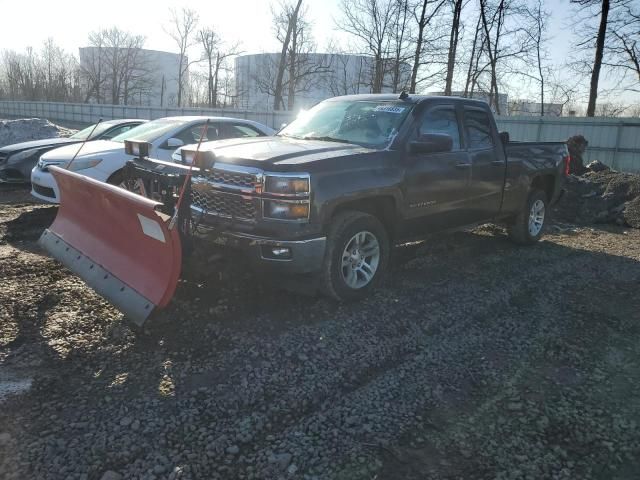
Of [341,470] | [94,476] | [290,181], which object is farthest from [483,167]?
[94,476]

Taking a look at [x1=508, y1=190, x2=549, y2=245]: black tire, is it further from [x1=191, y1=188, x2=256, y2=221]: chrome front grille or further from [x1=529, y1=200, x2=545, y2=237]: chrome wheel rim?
[x1=191, y1=188, x2=256, y2=221]: chrome front grille

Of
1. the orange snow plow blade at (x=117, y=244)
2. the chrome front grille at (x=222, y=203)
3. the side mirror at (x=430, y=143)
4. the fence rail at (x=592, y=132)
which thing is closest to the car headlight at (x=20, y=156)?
the orange snow plow blade at (x=117, y=244)

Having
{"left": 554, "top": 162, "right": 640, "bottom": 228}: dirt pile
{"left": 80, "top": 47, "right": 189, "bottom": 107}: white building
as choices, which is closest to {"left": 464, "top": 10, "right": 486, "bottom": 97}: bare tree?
{"left": 554, "top": 162, "right": 640, "bottom": 228}: dirt pile

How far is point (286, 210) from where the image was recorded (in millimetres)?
4398

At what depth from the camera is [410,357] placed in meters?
4.03

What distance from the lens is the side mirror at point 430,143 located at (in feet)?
16.9

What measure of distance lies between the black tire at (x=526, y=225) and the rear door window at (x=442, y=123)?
214 centimetres

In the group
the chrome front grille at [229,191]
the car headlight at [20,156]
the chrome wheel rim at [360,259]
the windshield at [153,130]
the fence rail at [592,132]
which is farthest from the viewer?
the fence rail at [592,132]

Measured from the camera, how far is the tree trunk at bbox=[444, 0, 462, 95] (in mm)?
26734

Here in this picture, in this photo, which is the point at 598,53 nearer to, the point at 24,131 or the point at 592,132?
the point at 592,132

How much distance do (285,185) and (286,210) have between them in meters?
0.21

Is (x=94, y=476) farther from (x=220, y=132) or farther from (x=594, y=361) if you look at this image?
(x=220, y=132)

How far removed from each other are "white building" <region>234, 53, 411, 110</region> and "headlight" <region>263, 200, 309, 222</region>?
1093 inches

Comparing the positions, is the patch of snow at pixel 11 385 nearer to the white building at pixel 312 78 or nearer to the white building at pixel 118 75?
the white building at pixel 312 78
